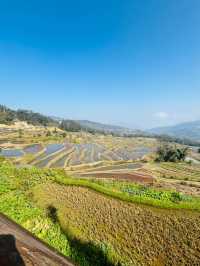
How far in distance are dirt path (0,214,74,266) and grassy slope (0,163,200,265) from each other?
10.7 meters

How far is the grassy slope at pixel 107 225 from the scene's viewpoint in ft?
40.0

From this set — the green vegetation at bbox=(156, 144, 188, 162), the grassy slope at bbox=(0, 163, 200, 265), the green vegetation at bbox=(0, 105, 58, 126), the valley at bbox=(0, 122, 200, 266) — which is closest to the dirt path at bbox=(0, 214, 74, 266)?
the valley at bbox=(0, 122, 200, 266)

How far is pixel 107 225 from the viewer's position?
14812 millimetres

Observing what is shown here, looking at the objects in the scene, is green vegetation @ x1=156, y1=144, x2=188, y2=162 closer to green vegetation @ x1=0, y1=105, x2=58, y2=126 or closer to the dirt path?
the dirt path

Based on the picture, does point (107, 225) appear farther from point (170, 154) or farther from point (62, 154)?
point (170, 154)

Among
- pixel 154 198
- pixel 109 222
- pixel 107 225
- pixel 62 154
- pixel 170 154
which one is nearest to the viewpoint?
pixel 107 225

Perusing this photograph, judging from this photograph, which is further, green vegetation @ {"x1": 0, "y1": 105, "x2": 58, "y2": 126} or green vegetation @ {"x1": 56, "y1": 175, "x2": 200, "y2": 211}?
green vegetation @ {"x1": 0, "y1": 105, "x2": 58, "y2": 126}

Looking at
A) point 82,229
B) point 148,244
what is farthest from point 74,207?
point 148,244

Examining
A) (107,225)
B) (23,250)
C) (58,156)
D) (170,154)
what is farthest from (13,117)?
(23,250)

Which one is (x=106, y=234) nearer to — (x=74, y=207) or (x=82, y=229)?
(x=82, y=229)

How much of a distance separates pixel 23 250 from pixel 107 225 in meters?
14.3

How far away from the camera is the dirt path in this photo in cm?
140

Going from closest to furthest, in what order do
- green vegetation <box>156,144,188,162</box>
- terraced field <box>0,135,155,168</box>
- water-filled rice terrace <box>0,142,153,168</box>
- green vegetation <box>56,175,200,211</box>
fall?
green vegetation <box>56,175,200,211</box>
water-filled rice terrace <box>0,142,153,168</box>
terraced field <box>0,135,155,168</box>
green vegetation <box>156,144,188,162</box>

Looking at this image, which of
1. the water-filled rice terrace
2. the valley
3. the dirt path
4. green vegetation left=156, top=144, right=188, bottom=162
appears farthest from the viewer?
green vegetation left=156, top=144, right=188, bottom=162
